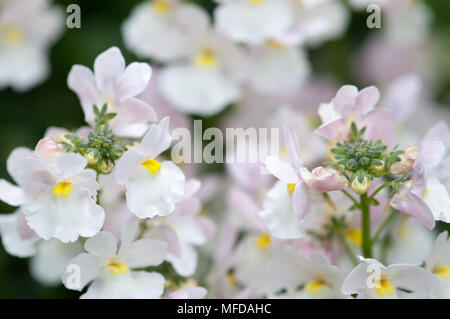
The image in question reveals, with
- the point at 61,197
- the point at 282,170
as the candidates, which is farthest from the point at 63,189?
the point at 282,170

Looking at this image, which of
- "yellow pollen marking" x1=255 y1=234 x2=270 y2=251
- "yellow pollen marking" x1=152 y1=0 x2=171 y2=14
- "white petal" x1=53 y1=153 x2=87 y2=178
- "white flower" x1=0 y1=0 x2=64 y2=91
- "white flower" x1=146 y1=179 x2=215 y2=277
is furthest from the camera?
"white flower" x1=0 y1=0 x2=64 y2=91

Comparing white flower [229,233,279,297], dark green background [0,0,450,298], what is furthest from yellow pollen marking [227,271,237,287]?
dark green background [0,0,450,298]

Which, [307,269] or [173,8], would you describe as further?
[173,8]

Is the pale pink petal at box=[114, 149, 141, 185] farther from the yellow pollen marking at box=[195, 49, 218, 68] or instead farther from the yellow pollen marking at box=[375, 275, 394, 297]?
the yellow pollen marking at box=[195, 49, 218, 68]

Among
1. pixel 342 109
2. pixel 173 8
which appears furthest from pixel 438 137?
pixel 173 8

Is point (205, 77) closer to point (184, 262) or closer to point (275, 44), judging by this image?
Answer: point (275, 44)

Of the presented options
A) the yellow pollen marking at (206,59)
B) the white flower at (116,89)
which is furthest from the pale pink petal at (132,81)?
the yellow pollen marking at (206,59)

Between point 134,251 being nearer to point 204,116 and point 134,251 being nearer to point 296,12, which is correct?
point 204,116
